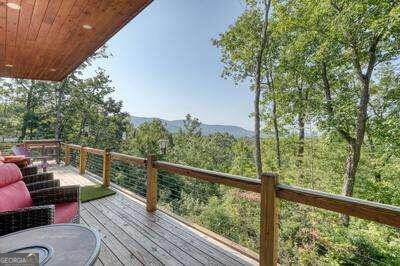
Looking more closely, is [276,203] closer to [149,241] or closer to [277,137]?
[149,241]

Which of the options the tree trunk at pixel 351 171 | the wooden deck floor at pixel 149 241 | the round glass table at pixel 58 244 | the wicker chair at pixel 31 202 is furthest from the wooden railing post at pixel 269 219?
the tree trunk at pixel 351 171

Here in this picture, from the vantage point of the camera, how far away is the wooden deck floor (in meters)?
2.88

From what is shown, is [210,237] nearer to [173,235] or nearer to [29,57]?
[173,235]

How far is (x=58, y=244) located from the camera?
5.47 feet

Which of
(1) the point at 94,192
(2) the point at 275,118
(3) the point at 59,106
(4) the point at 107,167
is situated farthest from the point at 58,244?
(3) the point at 59,106

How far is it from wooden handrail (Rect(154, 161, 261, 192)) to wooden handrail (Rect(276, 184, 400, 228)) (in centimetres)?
33

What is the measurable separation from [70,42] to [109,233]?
10.9ft

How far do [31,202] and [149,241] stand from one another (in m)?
1.36

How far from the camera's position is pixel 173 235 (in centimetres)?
354

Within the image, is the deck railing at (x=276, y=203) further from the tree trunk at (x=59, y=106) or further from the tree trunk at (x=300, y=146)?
the tree trunk at (x=59, y=106)

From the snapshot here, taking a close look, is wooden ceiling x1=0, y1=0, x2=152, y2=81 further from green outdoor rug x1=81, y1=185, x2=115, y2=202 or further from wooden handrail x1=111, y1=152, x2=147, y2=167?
green outdoor rug x1=81, y1=185, x2=115, y2=202

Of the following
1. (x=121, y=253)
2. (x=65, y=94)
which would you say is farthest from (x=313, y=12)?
(x=65, y=94)

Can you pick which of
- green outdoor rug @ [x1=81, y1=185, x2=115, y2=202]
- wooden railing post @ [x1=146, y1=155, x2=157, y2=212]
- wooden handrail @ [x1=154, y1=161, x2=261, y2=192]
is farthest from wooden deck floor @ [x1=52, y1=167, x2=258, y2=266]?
wooden handrail @ [x1=154, y1=161, x2=261, y2=192]

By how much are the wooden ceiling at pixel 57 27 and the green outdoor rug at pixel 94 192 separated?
2.71 metres
